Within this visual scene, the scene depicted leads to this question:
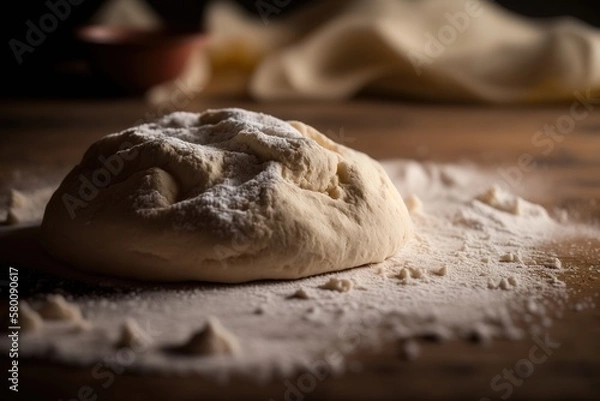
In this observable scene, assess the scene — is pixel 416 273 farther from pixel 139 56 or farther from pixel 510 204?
pixel 139 56

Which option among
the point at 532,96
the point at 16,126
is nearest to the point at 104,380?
the point at 16,126

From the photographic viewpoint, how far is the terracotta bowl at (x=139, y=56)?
311cm

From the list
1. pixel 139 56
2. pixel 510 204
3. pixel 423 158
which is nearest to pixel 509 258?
pixel 510 204

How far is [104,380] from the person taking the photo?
3.86ft

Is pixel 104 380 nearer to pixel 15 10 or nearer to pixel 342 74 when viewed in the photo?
pixel 342 74

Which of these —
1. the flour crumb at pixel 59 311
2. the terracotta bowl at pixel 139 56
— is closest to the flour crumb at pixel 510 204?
the flour crumb at pixel 59 311

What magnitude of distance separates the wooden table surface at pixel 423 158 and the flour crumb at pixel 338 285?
219 mm

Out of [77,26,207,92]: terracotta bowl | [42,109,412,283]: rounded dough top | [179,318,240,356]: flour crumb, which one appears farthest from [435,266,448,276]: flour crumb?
[77,26,207,92]: terracotta bowl

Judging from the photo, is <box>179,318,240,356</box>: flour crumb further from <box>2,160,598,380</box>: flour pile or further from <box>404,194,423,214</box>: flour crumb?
<box>404,194,423,214</box>: flour crumb

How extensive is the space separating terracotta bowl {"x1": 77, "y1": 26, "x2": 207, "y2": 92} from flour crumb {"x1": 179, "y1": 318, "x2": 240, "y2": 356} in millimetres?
2077

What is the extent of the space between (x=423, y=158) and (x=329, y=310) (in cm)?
121

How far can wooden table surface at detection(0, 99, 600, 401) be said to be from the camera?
116cm

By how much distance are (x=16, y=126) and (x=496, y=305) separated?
199 cm

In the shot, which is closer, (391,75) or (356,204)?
(356,204)
